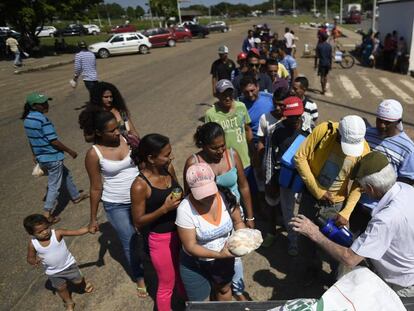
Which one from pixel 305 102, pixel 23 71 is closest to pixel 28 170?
pixel 305 102

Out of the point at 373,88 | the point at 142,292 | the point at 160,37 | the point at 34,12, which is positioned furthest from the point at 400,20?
the point at 34,12

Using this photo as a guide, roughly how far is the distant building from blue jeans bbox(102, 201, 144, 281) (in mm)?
14794

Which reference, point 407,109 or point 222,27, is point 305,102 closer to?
point 407,109

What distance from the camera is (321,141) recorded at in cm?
320

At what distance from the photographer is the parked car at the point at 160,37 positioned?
100ft

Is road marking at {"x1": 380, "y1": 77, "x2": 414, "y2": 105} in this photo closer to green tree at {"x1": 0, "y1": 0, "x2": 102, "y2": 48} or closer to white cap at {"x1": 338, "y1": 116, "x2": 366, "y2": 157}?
white cap at {"x1": 338, "y1": 116, "x2": 366, "y2": 157}

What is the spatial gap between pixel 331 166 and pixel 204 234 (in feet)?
4.55

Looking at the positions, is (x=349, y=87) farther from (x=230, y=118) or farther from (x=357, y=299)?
(x=357, y=299)

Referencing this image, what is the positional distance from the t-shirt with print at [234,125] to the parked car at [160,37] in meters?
28.1

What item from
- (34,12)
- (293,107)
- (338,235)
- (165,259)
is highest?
(34,12)

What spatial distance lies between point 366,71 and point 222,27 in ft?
111

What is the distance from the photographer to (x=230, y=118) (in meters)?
4.40

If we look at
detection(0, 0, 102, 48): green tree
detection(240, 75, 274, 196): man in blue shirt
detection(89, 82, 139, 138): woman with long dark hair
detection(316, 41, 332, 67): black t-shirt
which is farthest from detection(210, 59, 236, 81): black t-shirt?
detection(0, 0, 102, 48): green tree

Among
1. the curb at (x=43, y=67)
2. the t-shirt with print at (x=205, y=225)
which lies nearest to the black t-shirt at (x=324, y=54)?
the t-shirt with print at (x=205, y=225)
